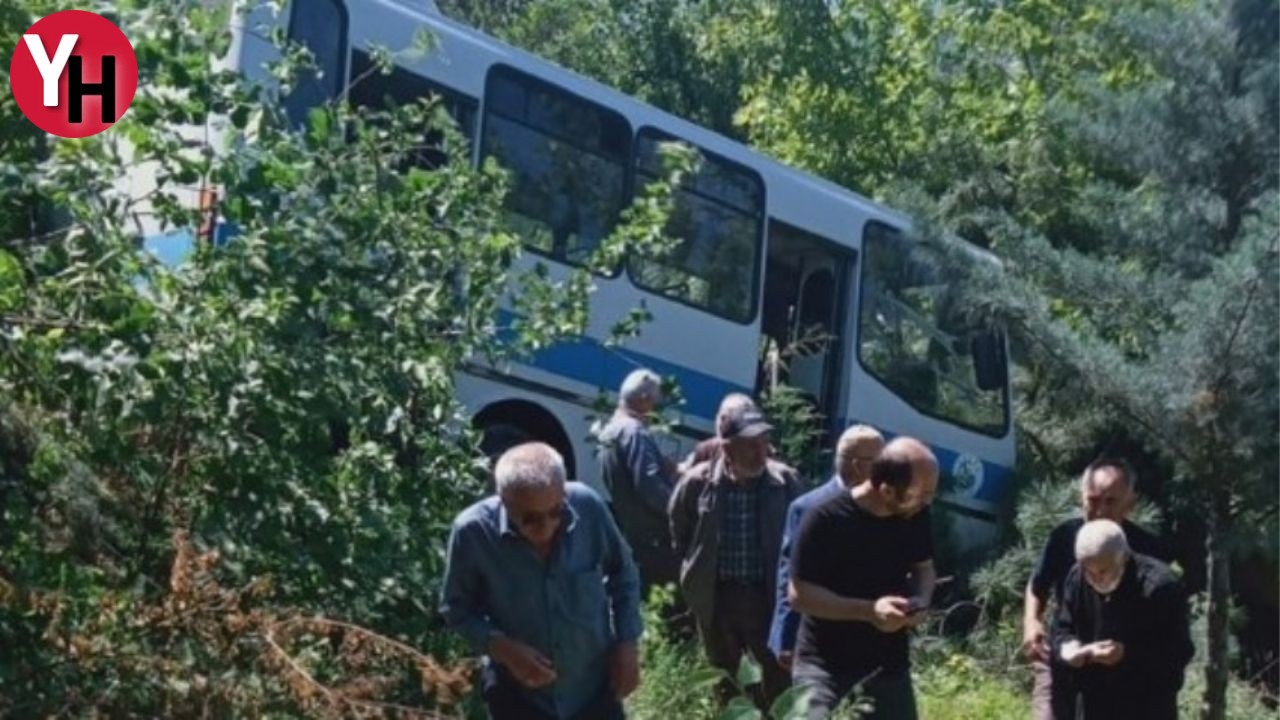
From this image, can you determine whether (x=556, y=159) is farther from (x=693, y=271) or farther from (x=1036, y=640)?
(x=1036, y=640)

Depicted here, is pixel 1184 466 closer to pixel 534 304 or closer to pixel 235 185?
pixel 534 304

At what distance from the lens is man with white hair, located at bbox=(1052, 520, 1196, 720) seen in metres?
7.66

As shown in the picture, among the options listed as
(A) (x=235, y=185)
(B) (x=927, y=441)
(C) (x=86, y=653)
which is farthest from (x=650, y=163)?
(C) (x=86, y=653)

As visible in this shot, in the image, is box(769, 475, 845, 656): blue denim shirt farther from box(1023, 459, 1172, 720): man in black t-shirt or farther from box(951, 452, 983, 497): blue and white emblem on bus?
box(951, 452, 983, 497): blue and white emblem on bus

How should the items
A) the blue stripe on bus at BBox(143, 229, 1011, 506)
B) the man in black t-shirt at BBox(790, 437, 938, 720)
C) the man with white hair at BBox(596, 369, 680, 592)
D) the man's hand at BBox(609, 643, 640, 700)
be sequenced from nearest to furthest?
the man's hand at BBox(609, 643, 640, 700), the man in black t-shirt at BBox(790, 437, 938, 720), the man with white hair at BBox(596, 369, 680, 592), the blue stripe on bus at BBox(143, 229, 1011, 506)

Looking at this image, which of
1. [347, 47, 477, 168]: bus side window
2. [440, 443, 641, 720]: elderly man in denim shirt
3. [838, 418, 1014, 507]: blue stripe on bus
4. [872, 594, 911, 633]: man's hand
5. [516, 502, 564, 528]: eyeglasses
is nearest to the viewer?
[516, 502, 564, 528]: eyeglasses

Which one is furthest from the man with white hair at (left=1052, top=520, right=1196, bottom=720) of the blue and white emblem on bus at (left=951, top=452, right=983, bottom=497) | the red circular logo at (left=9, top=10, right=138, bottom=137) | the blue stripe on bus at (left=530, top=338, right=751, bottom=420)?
the blue and white emblem on bus at (left=951, top=452, right=983, bottom=497)

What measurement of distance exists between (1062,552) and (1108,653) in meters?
0.69

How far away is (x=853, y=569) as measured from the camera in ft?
23.2

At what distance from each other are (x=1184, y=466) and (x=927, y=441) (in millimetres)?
5754

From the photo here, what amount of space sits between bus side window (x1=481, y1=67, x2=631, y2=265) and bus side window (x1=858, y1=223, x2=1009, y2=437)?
216 cm

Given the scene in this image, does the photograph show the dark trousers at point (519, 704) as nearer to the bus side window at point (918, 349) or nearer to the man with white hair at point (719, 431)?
the man with white hair at point (719, 431)

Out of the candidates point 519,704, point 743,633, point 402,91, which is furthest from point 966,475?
point 519,704

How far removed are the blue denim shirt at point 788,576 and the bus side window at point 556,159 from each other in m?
4.41
